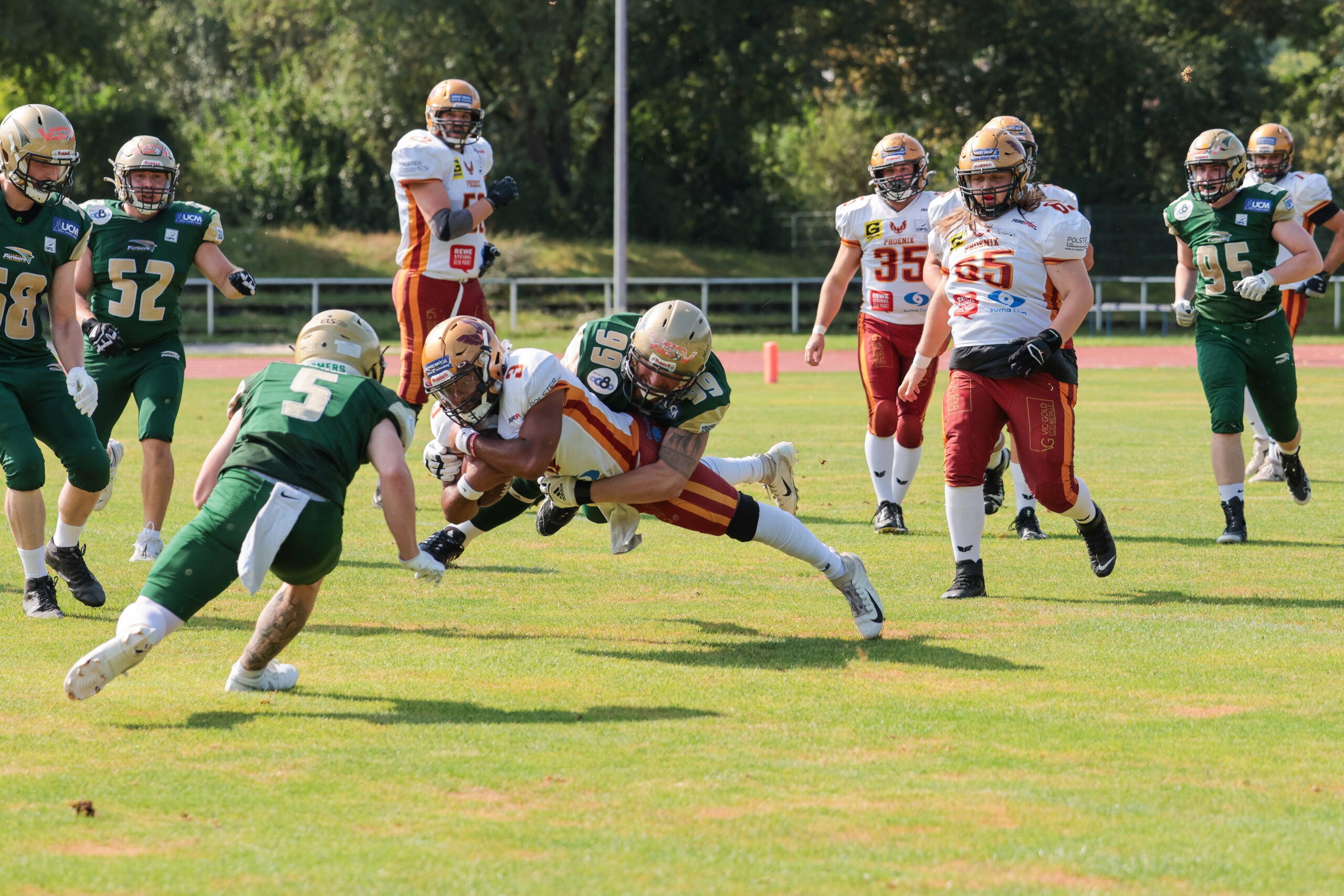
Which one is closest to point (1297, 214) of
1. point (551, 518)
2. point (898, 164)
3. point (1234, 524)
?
point (1234, 524)

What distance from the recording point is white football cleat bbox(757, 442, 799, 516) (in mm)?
7043

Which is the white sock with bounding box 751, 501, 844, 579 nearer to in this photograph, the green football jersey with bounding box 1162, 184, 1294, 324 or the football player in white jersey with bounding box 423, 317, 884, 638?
the football player in white jersey with bounding box 423, 317, 884, 638

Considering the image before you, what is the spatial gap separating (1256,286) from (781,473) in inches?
126

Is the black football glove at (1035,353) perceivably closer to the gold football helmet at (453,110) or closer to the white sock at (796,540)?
the white sock at (796,540)

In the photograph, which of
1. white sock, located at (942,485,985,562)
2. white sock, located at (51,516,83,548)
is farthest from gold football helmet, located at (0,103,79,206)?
white sock, located at (942,485,985,562)

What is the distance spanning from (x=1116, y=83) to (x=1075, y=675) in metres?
38.9

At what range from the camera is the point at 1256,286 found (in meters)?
8.44

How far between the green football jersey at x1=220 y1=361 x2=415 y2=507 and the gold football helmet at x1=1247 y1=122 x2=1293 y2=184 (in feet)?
24.7

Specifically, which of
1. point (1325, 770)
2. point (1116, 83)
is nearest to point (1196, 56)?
point (1116, 83)

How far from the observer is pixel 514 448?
5.64 metres

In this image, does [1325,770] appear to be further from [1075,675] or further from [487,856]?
[487,856]

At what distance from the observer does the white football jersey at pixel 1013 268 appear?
6852mm

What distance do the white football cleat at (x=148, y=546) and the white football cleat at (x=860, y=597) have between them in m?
3.72

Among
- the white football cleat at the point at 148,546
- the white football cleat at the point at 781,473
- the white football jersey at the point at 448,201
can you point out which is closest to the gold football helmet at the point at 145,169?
the white football jersey at the point at 448,201
